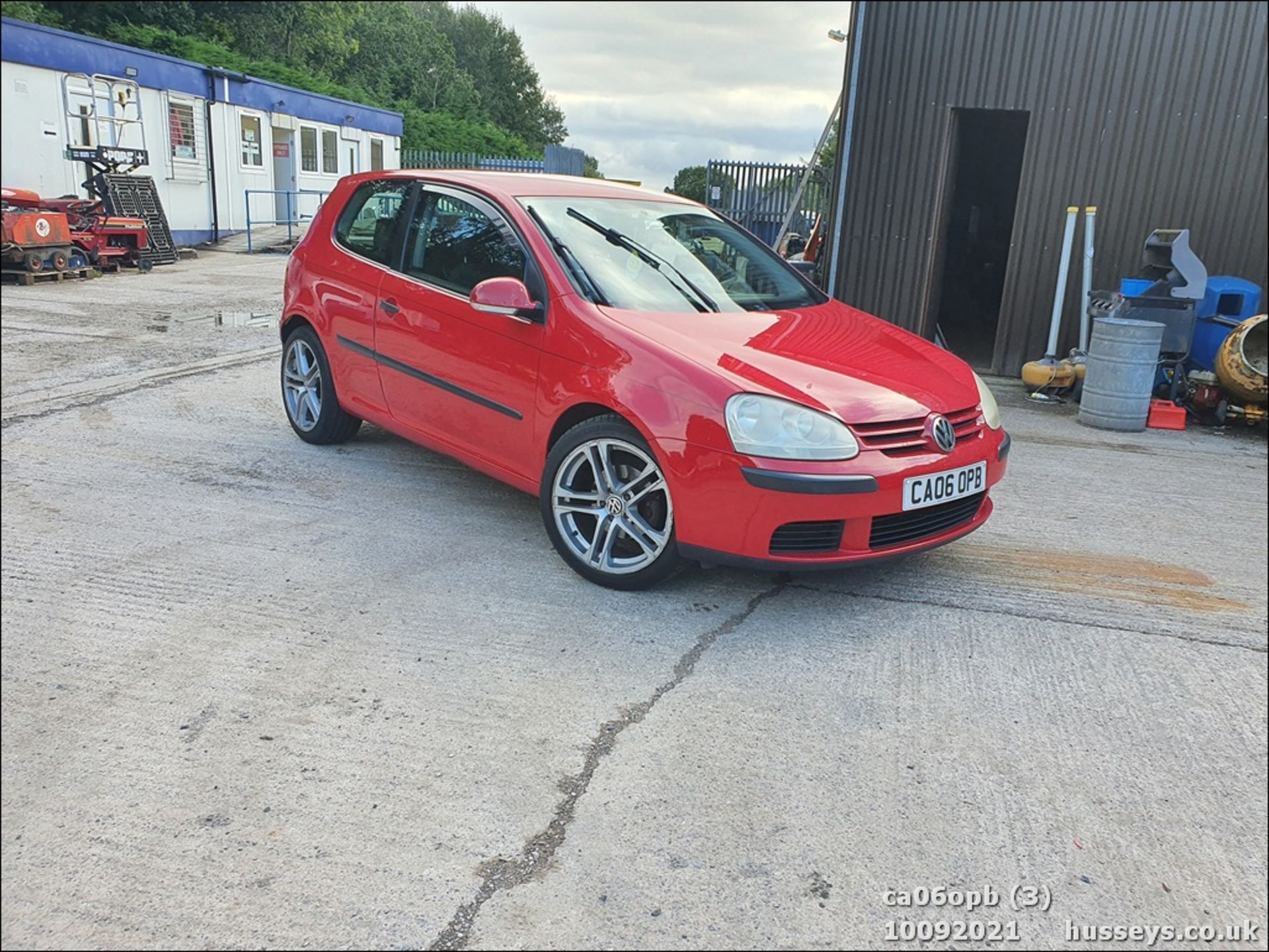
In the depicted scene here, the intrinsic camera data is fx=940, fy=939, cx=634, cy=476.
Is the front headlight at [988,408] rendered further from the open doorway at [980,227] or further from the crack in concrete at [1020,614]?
the open doorway at [980,227]

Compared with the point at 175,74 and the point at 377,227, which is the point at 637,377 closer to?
the point at 377,227

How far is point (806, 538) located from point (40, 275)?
235 centimetres

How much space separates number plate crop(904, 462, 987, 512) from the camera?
10.8 ft

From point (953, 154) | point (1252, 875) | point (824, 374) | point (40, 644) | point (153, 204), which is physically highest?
point (953, 154)

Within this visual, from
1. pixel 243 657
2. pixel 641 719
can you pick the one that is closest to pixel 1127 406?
pixel 641 719

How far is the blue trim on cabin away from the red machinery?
8.3 inches

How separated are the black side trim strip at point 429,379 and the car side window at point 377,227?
0.42 meters

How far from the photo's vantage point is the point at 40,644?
66.7 inches

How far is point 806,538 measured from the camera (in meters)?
3.24

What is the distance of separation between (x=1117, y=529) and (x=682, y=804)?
3.15 meters

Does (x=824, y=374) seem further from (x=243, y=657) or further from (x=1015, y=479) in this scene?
(x=1015, y=479)

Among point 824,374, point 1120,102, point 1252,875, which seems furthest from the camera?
point 1120,102

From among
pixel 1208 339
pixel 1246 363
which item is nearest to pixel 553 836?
pixel 1246 363

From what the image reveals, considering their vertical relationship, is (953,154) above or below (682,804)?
above
